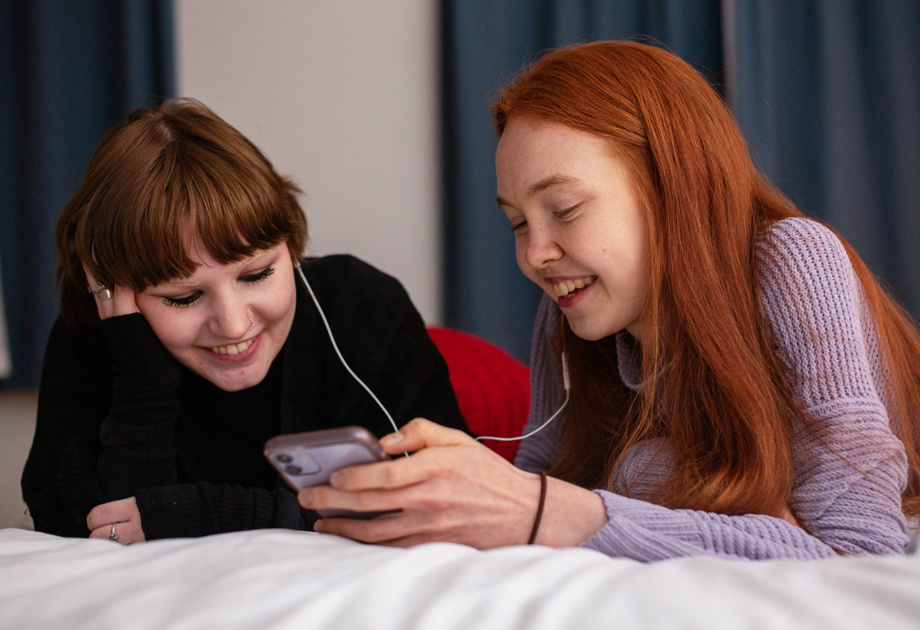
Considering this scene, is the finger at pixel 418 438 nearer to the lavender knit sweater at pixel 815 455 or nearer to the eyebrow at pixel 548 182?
the lavender knit sweater at pixel 815 455

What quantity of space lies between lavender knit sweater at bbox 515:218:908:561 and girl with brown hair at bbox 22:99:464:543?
520 mm

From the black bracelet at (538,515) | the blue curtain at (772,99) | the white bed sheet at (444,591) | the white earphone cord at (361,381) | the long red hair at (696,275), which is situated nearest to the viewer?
the white bed sheet at (444,591)

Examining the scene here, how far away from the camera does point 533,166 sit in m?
0.97

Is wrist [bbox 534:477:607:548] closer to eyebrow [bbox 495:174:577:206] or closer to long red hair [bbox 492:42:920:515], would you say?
long red hair [bbox 492:42:920:515]

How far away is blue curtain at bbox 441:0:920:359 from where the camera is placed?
1.80 metres

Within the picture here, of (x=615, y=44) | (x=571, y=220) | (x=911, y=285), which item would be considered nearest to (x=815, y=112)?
(x=911, y=285)

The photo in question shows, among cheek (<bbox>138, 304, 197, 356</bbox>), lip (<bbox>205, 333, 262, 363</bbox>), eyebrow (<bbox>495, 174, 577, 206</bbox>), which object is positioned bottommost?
lip (<bbox>205, 333, 262, 363</bbox>)

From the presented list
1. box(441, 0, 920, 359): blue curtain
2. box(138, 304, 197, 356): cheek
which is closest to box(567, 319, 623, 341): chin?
box(138, 304, 197, 356): cheek

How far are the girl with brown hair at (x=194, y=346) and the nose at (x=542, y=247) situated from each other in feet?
1.24

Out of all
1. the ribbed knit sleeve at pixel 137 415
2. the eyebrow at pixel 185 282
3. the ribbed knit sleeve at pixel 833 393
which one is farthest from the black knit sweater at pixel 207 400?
the ribbed knit sleeve at pixel 833 393

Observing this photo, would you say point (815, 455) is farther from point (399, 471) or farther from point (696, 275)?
point (399, 471)

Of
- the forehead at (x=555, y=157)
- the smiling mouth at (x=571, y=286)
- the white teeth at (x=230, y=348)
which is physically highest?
the forehead at (x=555, y=157)

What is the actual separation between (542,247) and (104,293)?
28.7 inches

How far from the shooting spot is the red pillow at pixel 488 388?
4.83ft
